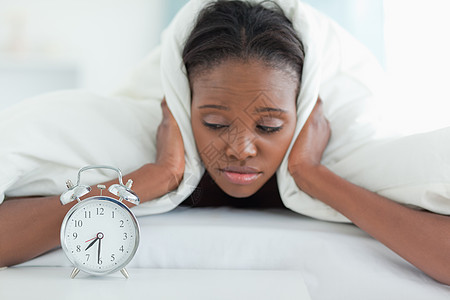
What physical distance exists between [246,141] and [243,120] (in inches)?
1.8

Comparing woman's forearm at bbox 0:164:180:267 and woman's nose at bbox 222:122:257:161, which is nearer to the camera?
woman's forearm at bbox 0:164:180:267

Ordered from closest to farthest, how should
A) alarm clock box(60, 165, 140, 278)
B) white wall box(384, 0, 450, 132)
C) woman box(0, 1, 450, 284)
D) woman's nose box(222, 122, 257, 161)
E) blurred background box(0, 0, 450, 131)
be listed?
alarm clock box(60, 165, 140, 278), woman box(0, 1, 450, 284), woman's nose box(222, 122, 257, 161), white wall box(384, 0, 450, 132), blurred background box(0, 0, 450, 131)

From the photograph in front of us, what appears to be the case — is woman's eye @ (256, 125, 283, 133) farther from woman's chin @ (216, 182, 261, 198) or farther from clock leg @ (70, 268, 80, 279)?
clock leg @ (70, 268, 80, 279)

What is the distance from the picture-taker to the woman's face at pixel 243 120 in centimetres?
100

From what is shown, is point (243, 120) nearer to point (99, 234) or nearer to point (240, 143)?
point (240, 143)

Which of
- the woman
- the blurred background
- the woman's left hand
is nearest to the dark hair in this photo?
the woman

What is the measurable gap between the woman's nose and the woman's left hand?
11cm

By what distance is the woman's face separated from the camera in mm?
1000

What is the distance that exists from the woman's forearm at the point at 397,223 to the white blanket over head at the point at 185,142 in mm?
41

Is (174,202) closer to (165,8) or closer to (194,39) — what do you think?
(194,39)

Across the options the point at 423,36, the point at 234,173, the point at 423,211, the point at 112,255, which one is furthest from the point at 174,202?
the point at 423,36

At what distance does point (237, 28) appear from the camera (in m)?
1.07

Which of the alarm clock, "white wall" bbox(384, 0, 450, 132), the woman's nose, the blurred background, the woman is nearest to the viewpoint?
the alarm clock

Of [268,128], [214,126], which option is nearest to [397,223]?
[268,128]
